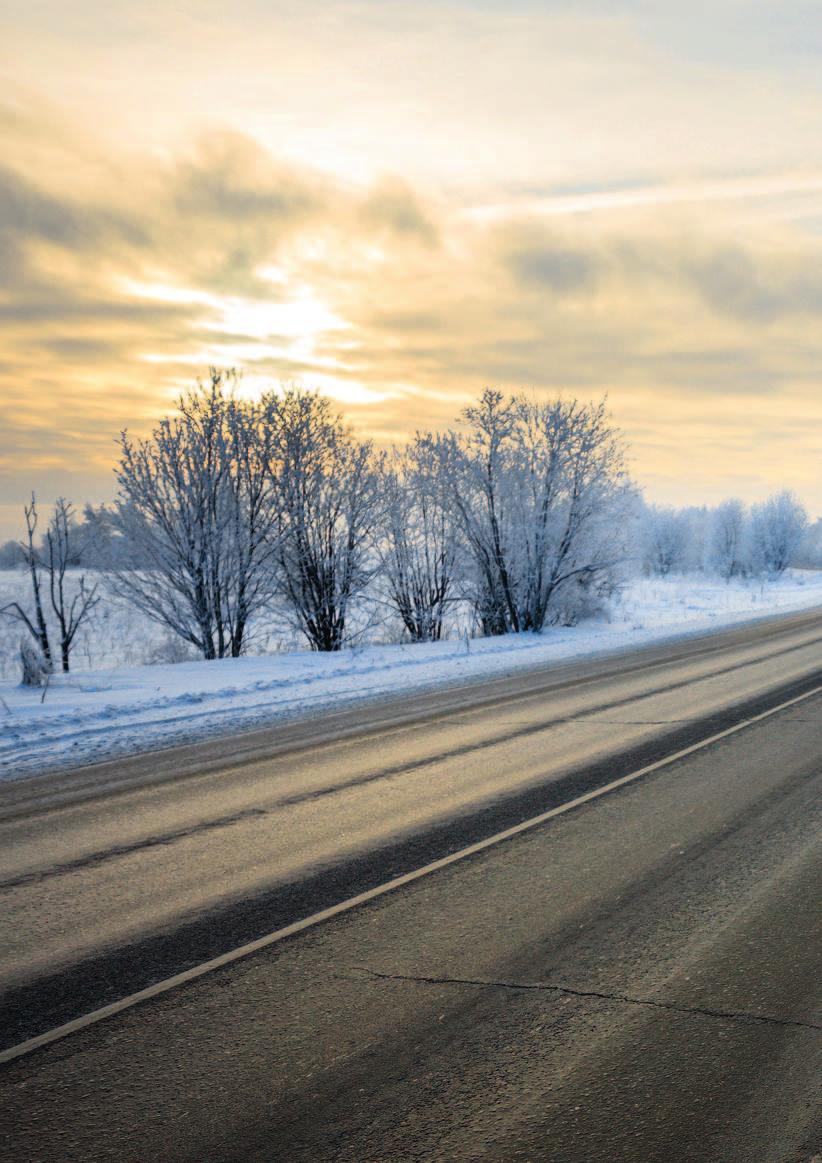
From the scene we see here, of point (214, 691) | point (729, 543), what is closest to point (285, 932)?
point (214, 691)

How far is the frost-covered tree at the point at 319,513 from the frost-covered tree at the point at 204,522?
1.77 ft

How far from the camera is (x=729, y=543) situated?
104 meters

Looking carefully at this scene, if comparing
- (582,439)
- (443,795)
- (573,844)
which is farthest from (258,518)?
(573,844)

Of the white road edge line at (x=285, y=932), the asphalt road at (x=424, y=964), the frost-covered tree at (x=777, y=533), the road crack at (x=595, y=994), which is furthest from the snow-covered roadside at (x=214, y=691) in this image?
the frost-covered tree at (x=777, y=533)

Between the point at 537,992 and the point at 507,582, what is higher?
the point at 507,582

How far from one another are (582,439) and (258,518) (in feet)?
33.1

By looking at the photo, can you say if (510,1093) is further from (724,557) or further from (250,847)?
(724,557)

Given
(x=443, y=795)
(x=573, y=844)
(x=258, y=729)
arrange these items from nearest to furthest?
(x=573, y=844) → (x=443, y=795) → (x=258, y=729)

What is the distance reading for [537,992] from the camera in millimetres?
3947

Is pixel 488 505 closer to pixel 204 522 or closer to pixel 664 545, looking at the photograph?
pixel 204 522

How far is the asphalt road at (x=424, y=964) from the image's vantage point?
3059 mm

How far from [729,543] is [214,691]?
9898 centimetres

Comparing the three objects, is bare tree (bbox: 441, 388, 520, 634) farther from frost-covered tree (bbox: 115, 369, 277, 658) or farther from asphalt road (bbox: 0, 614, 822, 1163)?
asphalt road (bbox: 0, 614, 822, 1163)

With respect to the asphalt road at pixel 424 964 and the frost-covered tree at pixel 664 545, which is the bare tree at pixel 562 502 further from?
the frost-covered tree at pixel 664 545
